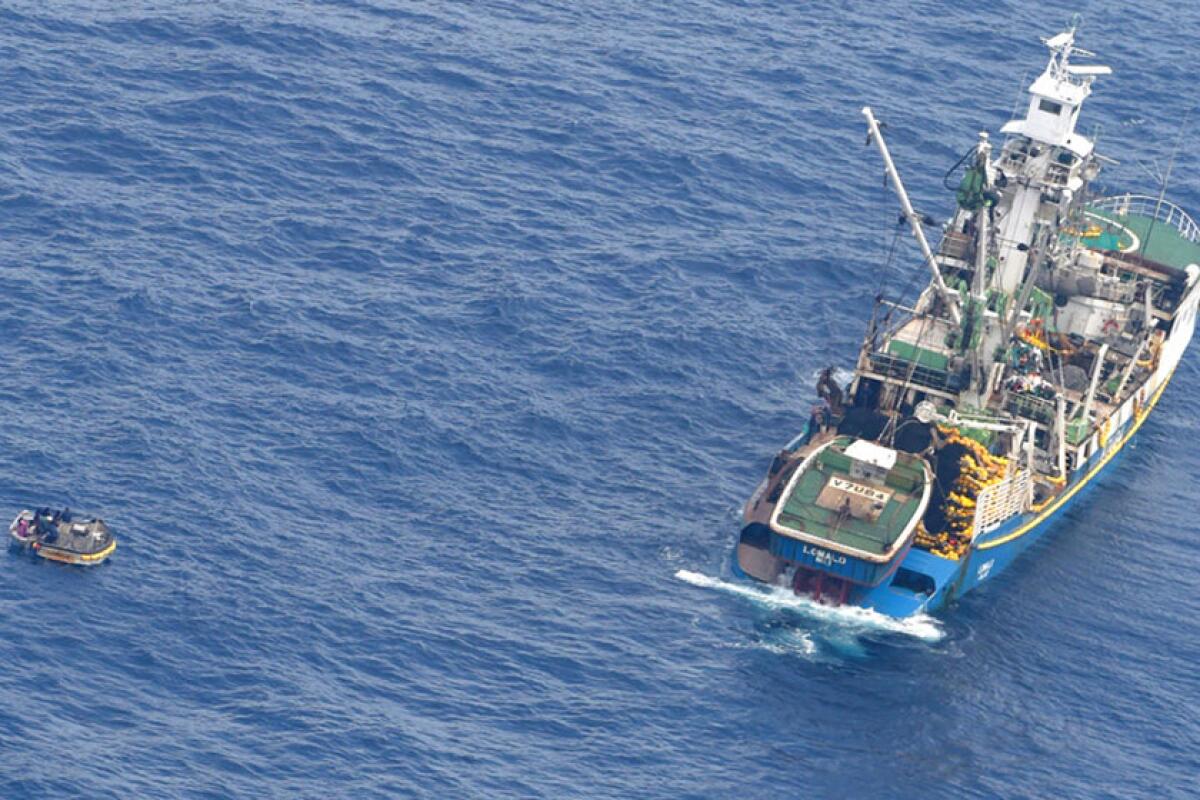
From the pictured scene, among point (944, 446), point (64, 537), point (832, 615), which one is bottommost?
point (64, 537)

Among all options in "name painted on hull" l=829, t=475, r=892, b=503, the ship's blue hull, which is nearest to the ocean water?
the ship's blue hull

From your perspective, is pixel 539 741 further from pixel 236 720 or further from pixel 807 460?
pixel 807 460

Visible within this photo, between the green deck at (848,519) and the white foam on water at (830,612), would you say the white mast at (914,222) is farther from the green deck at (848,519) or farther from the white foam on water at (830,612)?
the white foam on water at (830,612)

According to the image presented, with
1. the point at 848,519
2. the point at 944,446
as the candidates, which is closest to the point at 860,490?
the point at 848,519

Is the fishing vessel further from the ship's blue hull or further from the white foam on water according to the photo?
the white foam on water

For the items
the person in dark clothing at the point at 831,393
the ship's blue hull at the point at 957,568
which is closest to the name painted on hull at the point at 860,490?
the ship's blue hull at the point at 957,568

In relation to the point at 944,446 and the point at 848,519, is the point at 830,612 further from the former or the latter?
the point at 944,446
